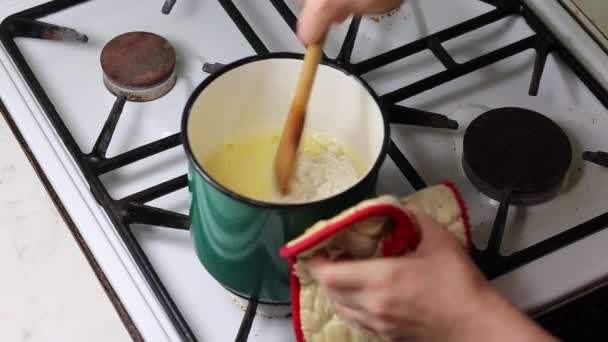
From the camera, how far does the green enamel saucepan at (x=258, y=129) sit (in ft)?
1.61


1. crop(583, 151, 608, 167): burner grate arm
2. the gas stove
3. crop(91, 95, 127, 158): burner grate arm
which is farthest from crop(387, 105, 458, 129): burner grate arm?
crop(91, 95, 127, 158): burner grate arm

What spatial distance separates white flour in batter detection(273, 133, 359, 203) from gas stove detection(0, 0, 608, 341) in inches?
2.4

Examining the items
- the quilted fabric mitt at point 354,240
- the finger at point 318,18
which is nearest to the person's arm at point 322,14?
the finger at point 318,18

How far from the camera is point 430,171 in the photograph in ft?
2.23

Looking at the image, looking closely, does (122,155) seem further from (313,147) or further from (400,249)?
(400,249)

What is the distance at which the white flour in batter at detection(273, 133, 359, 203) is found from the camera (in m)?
0.56

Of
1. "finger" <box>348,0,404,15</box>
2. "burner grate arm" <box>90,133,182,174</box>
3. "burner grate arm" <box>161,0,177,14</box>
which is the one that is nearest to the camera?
"finger" <box>348,0,404,15</box>

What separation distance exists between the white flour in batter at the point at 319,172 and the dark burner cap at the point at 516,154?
12 centimetres

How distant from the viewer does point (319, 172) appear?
59cm

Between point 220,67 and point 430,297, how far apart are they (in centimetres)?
32

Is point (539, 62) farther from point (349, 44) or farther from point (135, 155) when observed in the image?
point (135, 155)

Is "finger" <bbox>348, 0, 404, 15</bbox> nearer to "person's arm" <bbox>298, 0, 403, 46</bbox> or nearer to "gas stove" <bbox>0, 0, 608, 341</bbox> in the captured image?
"person's arm" <bbox>298, 0, 403, 46</bbox>

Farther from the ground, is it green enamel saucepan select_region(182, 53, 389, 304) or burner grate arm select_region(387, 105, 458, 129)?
green enamel saucepan select_region(182, 53, 389, 304)

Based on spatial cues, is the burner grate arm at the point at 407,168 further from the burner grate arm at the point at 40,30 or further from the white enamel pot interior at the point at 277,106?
the burner grate arm at the point at 40,30
